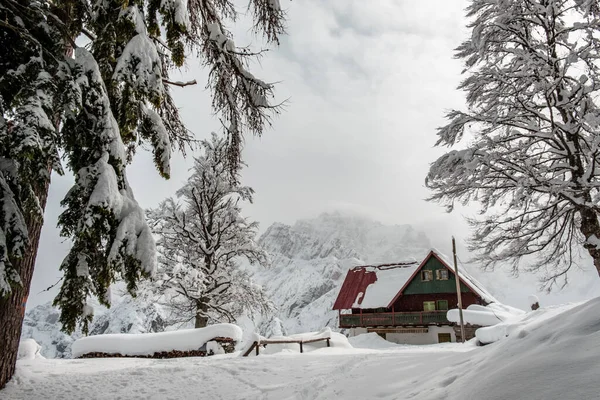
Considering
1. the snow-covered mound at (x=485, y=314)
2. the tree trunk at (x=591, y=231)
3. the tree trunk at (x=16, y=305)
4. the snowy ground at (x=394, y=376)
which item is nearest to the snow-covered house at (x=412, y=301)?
the snow-covered mound at (x=485, y=314)

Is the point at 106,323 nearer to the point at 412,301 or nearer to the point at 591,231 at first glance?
the point at 412,301

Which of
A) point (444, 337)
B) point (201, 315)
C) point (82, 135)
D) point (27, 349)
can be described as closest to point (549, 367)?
point (82, 135)

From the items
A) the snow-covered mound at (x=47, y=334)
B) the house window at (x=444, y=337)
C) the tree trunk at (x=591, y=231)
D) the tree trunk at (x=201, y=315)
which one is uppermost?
the tree trunk at (x=591, y=231)

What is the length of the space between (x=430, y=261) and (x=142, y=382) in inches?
998

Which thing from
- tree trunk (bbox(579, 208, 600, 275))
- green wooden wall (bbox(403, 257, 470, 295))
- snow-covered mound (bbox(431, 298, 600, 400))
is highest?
tree trunk (bbox(579, 208, 600, 275))

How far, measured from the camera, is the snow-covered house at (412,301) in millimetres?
26641

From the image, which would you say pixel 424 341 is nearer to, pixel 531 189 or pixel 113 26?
pixel 531 189

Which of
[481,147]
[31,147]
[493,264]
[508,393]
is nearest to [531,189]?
[481,147]

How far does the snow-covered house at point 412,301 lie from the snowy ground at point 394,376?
19.7 m

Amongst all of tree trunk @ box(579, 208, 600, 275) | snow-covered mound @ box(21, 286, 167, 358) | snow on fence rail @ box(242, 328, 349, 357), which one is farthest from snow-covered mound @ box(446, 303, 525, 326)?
snow-covered mound @ box(21, 286, 167, 358)

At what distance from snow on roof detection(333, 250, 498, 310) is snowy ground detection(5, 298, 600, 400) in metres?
20.6

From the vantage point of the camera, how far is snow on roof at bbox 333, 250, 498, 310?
27.8 m

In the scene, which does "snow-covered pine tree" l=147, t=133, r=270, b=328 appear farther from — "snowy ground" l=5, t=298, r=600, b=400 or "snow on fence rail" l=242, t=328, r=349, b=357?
"snowy ground" l=5, t=298, r=600, b=400

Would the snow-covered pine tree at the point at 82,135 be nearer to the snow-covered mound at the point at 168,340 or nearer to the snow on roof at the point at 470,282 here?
the snow-covered mound at the point at 168,340
